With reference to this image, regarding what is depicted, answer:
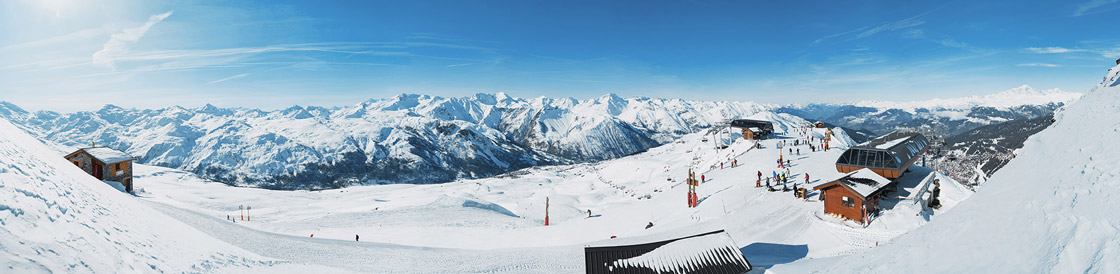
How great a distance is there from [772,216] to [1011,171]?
20.6 m

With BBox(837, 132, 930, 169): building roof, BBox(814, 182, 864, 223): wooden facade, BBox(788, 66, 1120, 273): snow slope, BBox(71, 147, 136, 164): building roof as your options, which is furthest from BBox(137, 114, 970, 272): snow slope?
BBox(788, 66, 1120, 273): snow slope

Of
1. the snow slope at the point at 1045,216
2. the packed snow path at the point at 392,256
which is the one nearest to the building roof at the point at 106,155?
the packed snow path at the point at 392,256

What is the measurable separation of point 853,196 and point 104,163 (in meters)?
62.9

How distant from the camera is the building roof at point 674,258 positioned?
15039 millimetres

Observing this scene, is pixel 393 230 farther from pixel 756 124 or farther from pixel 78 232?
pixel 756 124

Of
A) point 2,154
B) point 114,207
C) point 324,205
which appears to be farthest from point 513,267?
point 324,205

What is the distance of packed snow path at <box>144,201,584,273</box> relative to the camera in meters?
18.6

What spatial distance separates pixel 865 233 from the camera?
21.2m

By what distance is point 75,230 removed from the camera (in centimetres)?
987

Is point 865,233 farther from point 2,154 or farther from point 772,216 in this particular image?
point 2,154

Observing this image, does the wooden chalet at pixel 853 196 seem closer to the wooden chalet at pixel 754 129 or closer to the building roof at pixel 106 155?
the wooden chalet at pixel 754 129

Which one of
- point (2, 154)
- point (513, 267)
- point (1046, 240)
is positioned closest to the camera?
point (1046, 240)

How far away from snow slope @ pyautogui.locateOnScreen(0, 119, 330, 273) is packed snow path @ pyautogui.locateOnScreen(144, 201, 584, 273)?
356cm

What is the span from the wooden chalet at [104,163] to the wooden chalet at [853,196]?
60968mm
